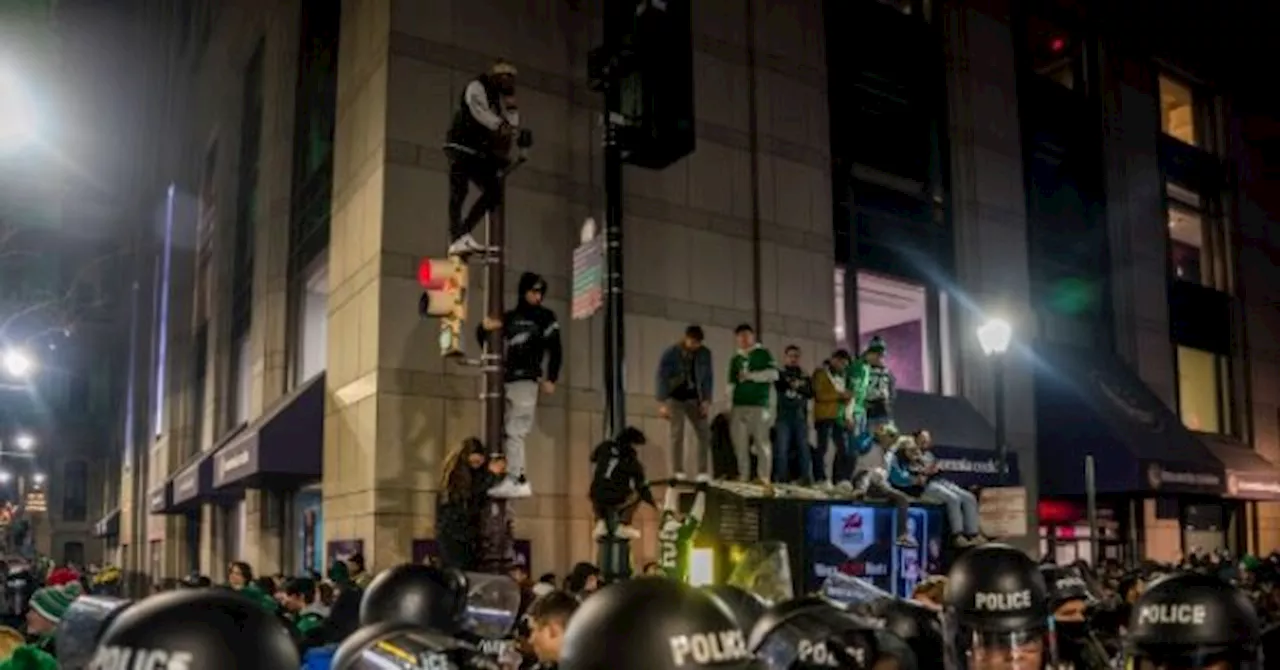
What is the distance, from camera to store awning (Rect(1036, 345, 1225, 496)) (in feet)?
69.2

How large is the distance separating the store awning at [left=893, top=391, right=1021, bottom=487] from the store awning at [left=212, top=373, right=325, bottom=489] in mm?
8585

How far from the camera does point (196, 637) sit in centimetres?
292

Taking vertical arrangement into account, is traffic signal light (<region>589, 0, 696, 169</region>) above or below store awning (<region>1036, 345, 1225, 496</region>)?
above

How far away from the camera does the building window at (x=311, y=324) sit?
19.3 metres

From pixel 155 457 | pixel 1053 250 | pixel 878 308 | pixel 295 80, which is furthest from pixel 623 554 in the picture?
pixel 155 457

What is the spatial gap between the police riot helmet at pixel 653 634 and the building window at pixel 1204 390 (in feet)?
85.8

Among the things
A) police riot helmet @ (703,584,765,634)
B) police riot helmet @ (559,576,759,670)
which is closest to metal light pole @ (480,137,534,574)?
police riot helmet @ (703,584,765,634)

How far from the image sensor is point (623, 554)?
35.5 feet

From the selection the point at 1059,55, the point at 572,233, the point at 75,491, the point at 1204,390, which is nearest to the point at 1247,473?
the point at 1204,390

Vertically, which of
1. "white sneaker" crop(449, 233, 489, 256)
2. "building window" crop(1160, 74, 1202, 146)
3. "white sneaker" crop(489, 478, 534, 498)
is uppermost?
"building window" crop(1160, 74, 1202, 146)

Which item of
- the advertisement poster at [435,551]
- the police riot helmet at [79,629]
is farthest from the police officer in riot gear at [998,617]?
the advertisement poster at [435,551]

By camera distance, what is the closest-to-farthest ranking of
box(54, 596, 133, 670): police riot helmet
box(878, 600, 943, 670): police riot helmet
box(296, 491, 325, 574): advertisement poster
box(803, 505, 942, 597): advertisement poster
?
box(54, 596, 133, 670): police riot helmet
box(878, 600, 943, 670): police riot helmet
box(803, 505, 942, 597): advertisement poster
box(296, 491, 325, 574): advertisement poster

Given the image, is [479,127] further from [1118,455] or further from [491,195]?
[1118,455]

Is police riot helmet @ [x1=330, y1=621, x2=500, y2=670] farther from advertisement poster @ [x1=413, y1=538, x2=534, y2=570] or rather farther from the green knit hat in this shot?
advertisement poster @ [x1=413, y1=538, x2=534, y2=570]
